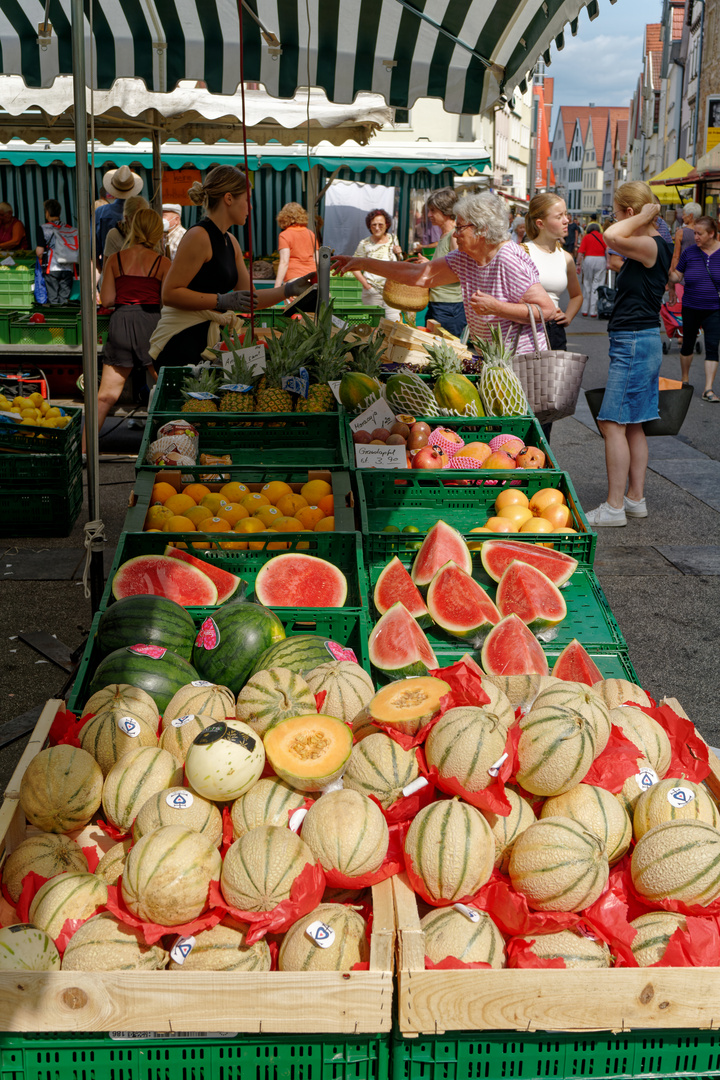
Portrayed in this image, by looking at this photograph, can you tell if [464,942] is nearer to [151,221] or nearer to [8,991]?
[8,991]

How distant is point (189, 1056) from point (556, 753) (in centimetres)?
94

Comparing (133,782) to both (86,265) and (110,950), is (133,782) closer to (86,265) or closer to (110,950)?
(110,950)

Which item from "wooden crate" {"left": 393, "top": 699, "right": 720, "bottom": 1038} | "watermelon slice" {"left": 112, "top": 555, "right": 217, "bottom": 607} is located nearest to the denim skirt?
"watermelon slice" {"left": 112, "top": 555, "right": 217, "bottom": 607}

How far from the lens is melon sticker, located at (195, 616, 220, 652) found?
2752 millimetres

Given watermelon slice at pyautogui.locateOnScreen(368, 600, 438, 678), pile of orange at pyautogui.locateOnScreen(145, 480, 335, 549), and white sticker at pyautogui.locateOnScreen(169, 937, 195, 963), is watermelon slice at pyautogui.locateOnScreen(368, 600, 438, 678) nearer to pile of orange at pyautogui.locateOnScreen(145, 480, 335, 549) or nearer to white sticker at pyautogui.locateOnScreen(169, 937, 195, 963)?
pile of orange at pyautogui.locateOnScreen(145, 480, 335, 549)

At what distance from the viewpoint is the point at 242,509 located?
388 centimetres

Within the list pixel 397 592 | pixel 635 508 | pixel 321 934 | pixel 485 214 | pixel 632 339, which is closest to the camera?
pixel 321 934

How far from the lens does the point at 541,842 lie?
1.81m

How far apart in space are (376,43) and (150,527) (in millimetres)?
4595

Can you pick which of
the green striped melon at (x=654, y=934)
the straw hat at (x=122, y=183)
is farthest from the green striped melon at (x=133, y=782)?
the straw hat at (x=122, y=183)

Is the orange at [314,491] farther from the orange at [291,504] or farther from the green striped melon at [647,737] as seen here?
the green striped melon at [647,737]

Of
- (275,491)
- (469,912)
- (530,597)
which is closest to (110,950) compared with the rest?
(469,912)

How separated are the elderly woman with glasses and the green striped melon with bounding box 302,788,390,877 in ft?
12.8

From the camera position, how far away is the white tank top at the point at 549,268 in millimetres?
6039
